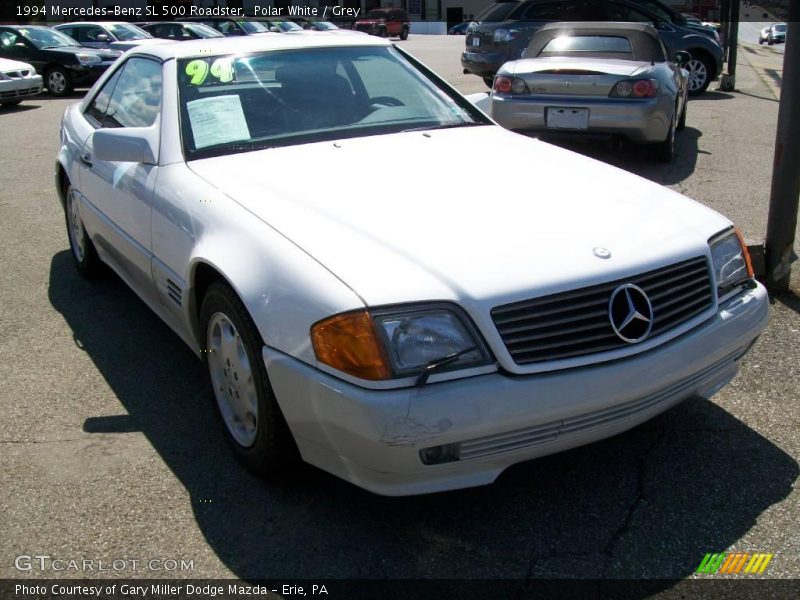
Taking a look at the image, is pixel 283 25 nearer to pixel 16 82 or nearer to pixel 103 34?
pixel 103 34

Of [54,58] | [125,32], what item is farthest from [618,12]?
[125,32]

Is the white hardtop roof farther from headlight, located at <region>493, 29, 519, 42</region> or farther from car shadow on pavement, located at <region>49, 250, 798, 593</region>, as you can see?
headlight, located at <region>493, 29, 519, 42</region>

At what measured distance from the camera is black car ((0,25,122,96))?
17.9 metres

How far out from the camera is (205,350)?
11.0 ft

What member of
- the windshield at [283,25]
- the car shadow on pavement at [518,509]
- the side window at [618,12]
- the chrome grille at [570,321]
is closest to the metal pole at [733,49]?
the side window at [618,12]

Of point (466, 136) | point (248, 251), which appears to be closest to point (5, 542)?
point (248, 251)

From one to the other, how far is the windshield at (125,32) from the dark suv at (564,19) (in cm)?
989

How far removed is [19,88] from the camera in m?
15.5

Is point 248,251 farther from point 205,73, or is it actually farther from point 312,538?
point 205,73

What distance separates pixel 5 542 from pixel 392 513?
129 cm

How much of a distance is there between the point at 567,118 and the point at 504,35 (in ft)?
21.4

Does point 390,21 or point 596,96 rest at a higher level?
point 596,96

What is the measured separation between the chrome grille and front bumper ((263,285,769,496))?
67 mm

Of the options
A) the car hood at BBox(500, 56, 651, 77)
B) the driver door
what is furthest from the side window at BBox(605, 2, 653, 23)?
the driver door
